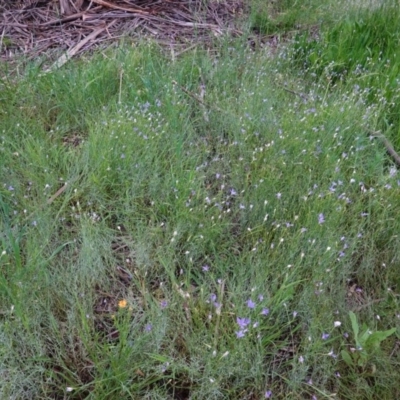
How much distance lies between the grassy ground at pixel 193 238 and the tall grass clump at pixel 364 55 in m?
0.11

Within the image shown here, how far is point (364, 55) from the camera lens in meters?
3.67

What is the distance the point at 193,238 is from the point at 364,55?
242 cm

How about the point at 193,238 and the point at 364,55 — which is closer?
the point at 193,238

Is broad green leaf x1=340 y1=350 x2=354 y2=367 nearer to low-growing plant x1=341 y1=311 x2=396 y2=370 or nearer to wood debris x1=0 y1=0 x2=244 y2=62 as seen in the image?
low-growing plant x1=341 y1=311 x2=396 y2=370

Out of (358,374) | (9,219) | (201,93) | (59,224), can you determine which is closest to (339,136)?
(201,93)

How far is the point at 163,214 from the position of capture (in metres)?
2.42

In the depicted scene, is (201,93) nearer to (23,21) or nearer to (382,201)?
(382,201)

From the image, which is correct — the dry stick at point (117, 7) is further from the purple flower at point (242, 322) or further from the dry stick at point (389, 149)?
the purple flower at point (242, 322)

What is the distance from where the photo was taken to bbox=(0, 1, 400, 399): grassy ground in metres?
1.79

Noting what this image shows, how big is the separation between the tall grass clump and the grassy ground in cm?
11

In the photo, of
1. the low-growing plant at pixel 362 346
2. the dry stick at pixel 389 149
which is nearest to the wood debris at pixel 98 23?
the dry stick at pixel 389 149

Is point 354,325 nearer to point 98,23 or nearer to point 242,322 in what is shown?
point 242,322

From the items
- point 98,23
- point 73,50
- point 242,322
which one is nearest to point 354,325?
point 242,322

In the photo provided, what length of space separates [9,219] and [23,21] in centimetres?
273
